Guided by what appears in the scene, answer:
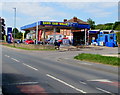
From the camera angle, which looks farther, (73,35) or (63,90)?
(73,35)

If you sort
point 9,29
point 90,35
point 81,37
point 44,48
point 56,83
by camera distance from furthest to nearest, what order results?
point 90,35
point 81,37
point 9,29
point 44,48
point 56,83

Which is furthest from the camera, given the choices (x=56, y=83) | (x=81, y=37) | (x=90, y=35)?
(x=90, y=35)

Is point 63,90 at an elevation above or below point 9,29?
below

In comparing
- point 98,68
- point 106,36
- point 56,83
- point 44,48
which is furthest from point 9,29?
point 56,83

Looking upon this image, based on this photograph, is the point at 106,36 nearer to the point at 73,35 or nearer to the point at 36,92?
the point at 73,35

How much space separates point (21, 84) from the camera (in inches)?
406

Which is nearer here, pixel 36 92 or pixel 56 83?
pixel 36 92

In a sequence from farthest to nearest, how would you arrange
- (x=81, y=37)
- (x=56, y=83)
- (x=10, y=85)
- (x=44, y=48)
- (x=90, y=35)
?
(x=90, y=35), (x=81, y=37), (x=44, y=48), (x=56, y=83), (x=10, y=85)

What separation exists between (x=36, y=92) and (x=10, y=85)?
1.74 m

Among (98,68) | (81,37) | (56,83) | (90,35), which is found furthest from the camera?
(90,35)

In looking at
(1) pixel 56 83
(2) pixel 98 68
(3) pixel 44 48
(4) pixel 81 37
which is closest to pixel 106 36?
(4) pixel 81 37

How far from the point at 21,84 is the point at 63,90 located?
2.12 meters

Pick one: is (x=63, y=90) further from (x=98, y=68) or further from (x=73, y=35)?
(x=73, y=35)

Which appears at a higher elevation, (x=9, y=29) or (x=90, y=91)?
(x=9, y=29)
